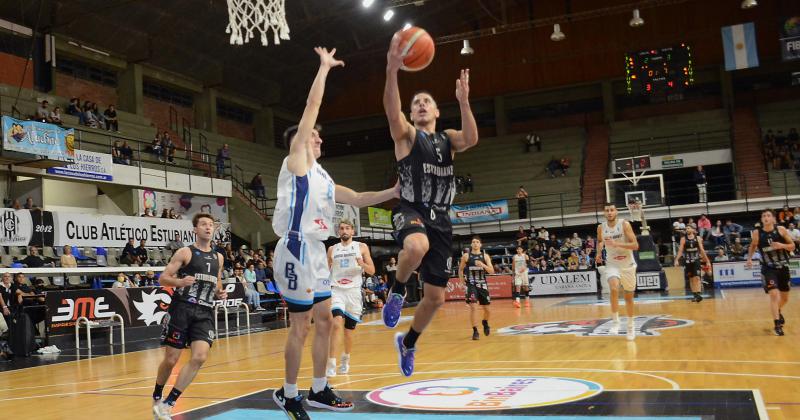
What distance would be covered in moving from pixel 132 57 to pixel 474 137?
2517 centimetres

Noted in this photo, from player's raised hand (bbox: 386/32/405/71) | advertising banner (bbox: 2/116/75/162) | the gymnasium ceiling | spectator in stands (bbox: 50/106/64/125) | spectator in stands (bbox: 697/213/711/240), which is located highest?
the gymnasium ceiling

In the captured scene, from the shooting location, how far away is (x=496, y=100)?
3681 centimetres

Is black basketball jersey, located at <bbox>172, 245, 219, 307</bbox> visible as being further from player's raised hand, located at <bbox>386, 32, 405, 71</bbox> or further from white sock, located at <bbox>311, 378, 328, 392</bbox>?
player's raised hand, located at <bbox>386, 32, 405, 71</bbox>

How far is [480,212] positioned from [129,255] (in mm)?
15458

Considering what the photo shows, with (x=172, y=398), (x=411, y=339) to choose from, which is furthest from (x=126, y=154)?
(x=411, y=339)

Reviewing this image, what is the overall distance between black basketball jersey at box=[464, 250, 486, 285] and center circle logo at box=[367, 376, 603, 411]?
4.68 metres

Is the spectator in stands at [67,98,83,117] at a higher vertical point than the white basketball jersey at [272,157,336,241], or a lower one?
higher

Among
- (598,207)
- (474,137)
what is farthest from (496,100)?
(474,137)

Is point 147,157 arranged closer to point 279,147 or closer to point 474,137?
point 279,147

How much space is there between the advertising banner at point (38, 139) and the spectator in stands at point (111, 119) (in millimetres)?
4743

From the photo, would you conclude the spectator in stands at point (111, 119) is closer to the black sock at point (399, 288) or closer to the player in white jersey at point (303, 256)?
the player in white jersey at point (303, 256)

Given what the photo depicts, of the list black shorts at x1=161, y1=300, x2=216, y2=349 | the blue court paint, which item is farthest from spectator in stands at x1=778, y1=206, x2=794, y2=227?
black shorts at x1=161, y1=300, x2=216, y2=349

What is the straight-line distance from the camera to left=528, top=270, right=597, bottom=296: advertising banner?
80.0ft

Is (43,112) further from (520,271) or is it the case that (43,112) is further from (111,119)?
(520,271)
